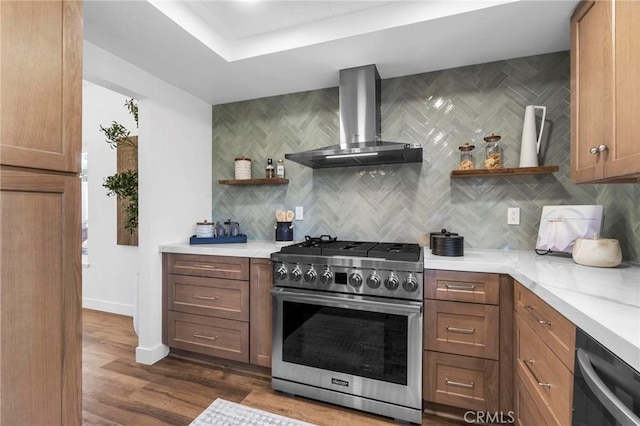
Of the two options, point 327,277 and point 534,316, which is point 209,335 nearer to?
point 327,277

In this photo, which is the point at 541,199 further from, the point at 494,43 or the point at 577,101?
the point at 494,43

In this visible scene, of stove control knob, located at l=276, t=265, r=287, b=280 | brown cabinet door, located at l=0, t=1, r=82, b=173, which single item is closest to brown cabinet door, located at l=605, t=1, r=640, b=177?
stove control knob, located at l=276, t=265, r=287, b=280

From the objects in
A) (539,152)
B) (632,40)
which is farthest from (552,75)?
(632,40)

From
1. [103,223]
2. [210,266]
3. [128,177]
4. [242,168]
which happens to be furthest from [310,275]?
[103,223]

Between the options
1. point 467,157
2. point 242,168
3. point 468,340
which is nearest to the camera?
point 468,340

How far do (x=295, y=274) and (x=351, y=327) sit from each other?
50 centimetres

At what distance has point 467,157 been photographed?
2287 mm

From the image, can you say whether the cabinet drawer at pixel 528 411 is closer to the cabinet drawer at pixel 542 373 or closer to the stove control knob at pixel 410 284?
the cabinet drawer at pixel 542 373

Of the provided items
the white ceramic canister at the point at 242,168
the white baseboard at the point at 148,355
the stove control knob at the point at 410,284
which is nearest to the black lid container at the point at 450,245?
the stove control knob at the point at 410,284

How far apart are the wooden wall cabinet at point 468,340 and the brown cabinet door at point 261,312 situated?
43.2 inches

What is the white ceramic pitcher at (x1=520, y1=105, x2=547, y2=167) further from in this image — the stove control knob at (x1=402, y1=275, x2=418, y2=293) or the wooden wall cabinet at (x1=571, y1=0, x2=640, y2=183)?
the stove control knob at (x1=402, y1=275, x2=418, y2=293)

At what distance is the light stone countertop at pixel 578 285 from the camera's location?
74 cm

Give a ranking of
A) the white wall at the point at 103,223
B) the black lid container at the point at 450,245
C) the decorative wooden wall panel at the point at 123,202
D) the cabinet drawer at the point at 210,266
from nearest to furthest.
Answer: the black lid container at the point at 450,245 → the cabinet drawer at the point at 210,266 → the decorative wooden wall panel at the point at 123,202 → the white wall at the point at 103,223

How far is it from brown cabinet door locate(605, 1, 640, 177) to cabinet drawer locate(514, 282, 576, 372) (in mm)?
658
